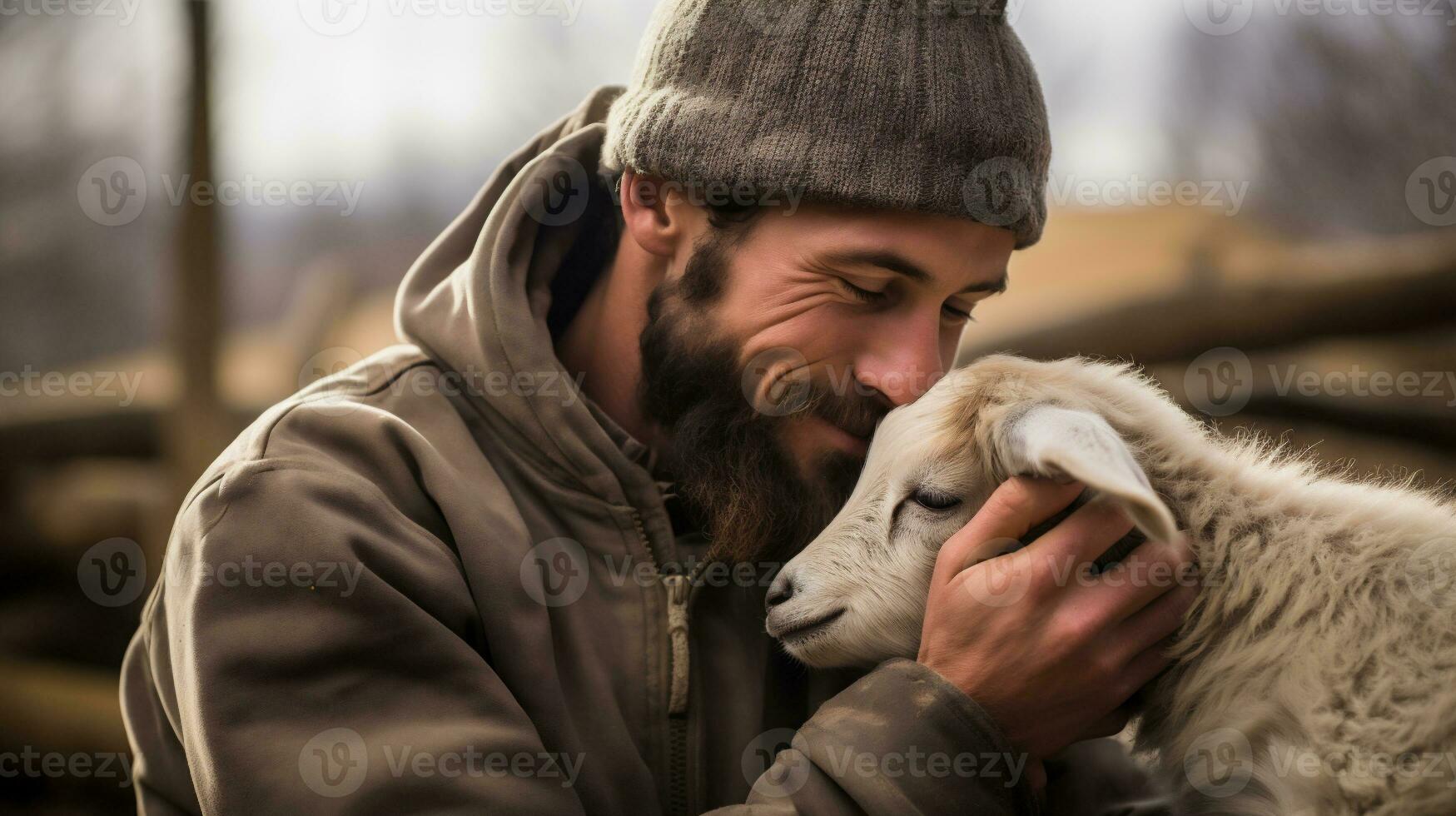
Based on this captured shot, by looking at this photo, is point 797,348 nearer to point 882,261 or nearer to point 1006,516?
point 882,261

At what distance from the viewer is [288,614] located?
1837 millimetres

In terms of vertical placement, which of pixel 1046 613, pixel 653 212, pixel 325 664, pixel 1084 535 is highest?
pixel 653 212

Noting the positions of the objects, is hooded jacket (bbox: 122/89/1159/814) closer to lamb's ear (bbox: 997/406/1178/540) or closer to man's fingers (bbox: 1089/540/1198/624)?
man's fingers (bbox: 1089/540/1198/624)

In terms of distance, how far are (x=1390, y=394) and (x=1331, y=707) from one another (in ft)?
20.5

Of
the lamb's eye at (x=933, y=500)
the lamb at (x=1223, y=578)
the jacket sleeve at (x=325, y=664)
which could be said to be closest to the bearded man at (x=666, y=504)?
the jacket sleeve at (x=325, y=664)

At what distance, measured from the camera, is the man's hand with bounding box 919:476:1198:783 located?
6.40ft

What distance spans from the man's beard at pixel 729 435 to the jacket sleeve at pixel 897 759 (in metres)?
0.57

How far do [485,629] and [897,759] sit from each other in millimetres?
863

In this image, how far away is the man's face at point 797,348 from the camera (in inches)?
93.6

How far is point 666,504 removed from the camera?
2.58 m

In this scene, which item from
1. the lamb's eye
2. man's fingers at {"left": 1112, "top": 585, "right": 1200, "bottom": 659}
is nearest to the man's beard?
the lamb's eye

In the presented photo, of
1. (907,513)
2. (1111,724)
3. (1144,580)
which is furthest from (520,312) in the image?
(1111,724)

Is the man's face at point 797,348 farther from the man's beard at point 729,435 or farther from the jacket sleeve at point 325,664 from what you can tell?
the jacket sleeve at point 325,664

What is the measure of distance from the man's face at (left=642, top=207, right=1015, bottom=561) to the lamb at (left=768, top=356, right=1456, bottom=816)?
14 centimetres
